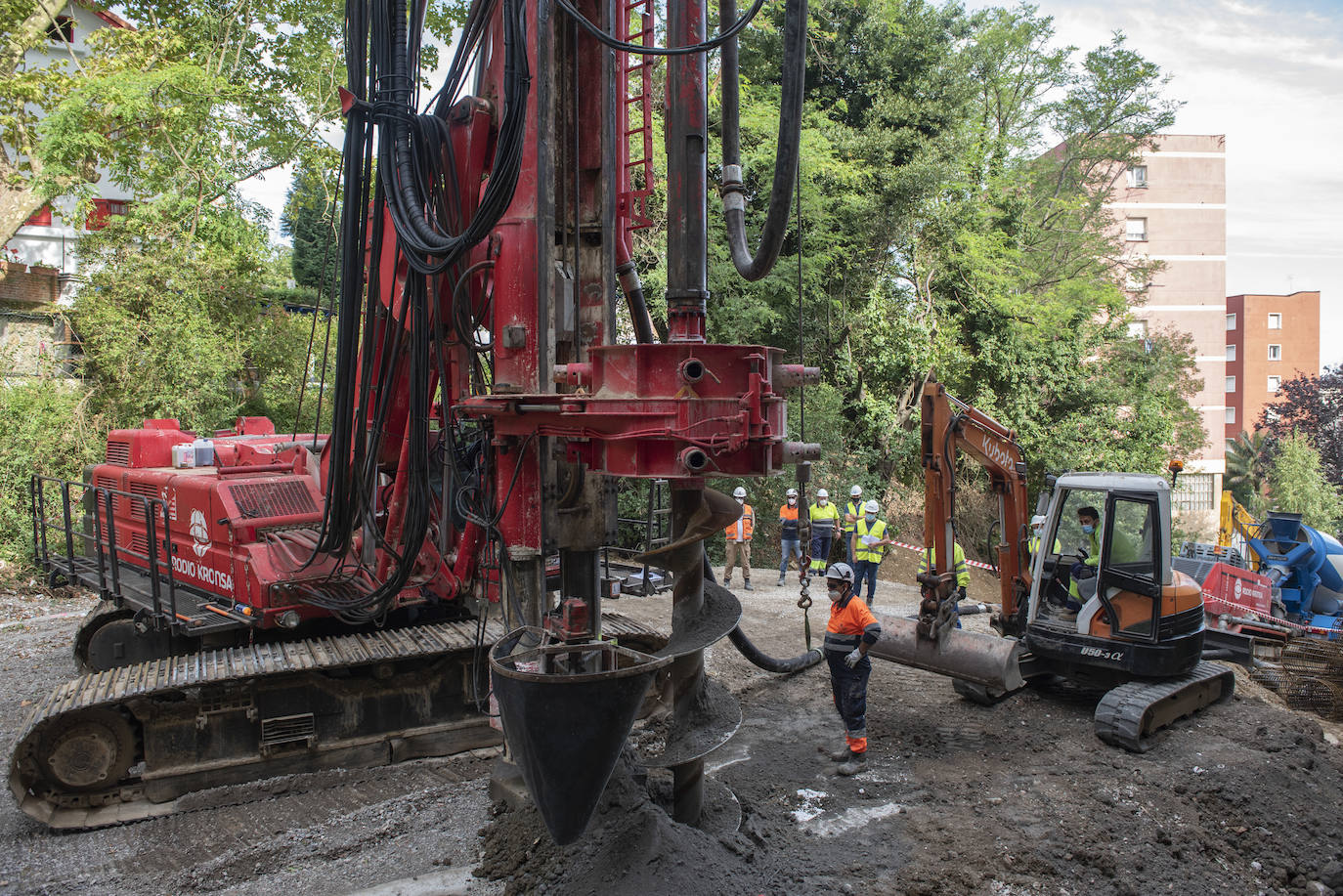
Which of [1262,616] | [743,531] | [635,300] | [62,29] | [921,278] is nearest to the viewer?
[635,300]

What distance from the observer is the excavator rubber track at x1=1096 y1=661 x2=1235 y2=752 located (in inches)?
274

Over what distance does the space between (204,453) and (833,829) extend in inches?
238

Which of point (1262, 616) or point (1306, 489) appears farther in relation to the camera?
point (1306, 489)

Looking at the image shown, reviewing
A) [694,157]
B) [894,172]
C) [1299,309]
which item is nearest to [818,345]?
[894,172]

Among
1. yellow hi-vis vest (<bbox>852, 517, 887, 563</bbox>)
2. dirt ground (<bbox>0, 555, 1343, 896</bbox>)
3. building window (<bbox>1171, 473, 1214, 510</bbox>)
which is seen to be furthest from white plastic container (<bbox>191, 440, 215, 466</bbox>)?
building window (<bbox>1171, 473, 1214, 510</bbox>)

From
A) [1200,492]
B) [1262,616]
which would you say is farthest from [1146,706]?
[1200,492]

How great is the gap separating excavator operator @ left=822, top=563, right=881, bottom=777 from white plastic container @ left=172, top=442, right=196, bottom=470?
553cm

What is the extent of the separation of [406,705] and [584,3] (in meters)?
4.88

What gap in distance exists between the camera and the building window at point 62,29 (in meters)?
14.8

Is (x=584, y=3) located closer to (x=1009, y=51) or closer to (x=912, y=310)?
(x=912, y=310)

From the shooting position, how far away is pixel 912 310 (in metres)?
21.0

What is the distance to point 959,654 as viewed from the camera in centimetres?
754

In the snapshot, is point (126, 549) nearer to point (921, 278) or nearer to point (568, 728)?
point (568, 728)

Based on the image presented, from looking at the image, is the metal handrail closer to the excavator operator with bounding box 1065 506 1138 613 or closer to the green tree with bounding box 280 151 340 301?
the excavator operator with bounding box 1065 506 1138 613
